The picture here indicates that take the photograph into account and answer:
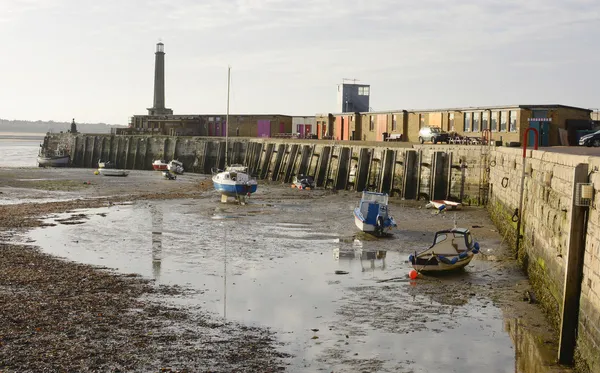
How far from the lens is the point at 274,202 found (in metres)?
47.0

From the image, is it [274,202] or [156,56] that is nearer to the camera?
[274,202]

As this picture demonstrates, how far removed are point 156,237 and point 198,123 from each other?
200ft

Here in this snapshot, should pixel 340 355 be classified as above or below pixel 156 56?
below

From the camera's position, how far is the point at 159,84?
10212 centimetres

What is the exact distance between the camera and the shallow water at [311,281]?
15.9 metres

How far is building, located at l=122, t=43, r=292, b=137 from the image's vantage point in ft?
280

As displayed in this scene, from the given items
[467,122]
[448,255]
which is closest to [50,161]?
[467,122]

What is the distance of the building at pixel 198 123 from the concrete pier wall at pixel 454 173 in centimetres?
639

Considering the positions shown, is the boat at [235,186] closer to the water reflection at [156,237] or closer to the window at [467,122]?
the water reflection at [156,237]

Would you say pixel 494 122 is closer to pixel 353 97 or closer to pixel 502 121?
pixel 502 121

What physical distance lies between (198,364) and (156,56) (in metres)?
94.0

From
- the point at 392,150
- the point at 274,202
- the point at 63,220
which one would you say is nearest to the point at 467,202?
the point at 392,150

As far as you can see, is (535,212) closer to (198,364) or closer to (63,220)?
(198,364)

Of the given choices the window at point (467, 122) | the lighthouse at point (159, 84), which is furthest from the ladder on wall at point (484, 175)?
the lighthouse at point (159, 84)
